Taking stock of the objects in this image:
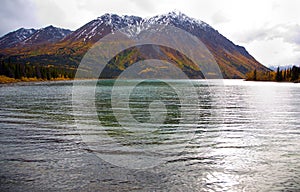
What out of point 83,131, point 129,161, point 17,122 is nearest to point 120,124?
point 83,131

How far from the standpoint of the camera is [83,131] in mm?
26781

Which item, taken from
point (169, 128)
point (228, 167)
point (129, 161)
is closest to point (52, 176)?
point (129, 161)

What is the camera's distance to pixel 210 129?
2861cm

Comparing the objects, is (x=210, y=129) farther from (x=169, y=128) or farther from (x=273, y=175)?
(x=273, y=175)

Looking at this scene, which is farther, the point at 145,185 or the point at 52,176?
the point at 52,176

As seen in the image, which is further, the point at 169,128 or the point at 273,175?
the point at 169,128

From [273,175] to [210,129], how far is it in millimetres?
13337

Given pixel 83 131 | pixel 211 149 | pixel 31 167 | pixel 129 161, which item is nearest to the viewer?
pixel 31 167

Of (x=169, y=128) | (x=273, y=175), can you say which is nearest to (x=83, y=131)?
(x=169, y=128)

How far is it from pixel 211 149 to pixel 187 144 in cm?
199

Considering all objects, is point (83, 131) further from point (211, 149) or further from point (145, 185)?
point (145, 185)

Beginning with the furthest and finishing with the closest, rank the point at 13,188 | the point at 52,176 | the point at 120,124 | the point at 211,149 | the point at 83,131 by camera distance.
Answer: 1. the point at 120,124
2. the point at 83,131
3. the point at 211,149
4. the point at 52,176
5. the point at 13,188

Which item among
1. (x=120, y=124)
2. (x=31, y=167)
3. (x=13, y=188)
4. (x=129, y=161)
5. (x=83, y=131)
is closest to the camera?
(x=13, y=188)

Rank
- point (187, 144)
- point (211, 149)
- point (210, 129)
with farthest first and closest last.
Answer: point (210, 129) → point (187, 144) → point (211, 149)
